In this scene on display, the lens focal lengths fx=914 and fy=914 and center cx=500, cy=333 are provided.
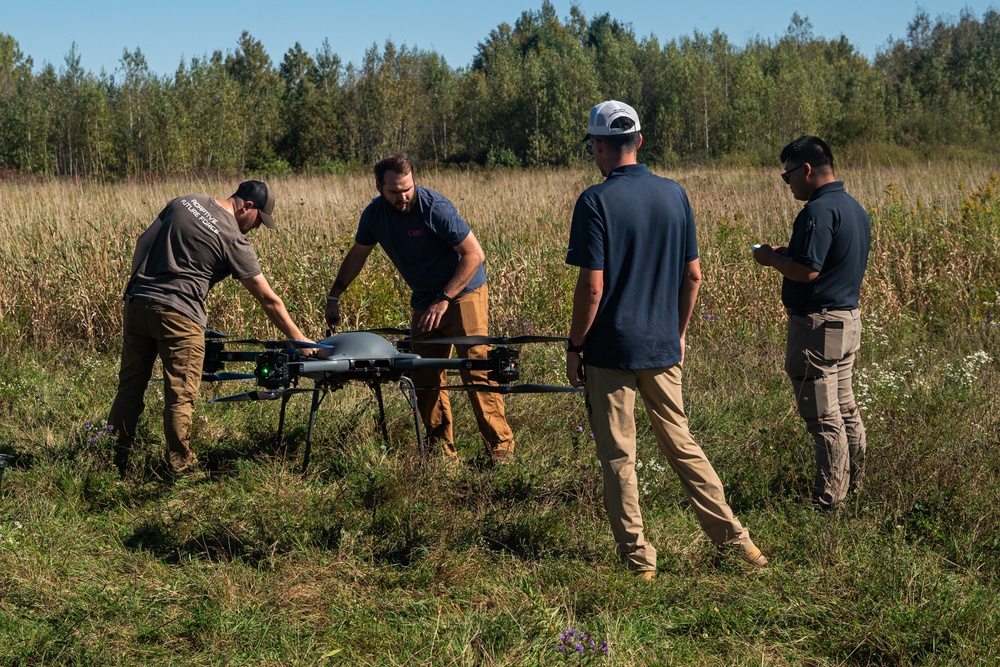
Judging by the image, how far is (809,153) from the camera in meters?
4.66

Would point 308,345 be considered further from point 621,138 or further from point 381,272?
point 381,272

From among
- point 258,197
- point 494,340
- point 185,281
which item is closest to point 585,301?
point 494,340

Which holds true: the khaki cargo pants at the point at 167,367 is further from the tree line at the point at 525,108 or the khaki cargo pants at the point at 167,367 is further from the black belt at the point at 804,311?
the tree line at the point at 525,108

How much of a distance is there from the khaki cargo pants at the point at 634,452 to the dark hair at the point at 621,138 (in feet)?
3.05

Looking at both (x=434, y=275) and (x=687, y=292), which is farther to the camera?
(x=434, y=275)

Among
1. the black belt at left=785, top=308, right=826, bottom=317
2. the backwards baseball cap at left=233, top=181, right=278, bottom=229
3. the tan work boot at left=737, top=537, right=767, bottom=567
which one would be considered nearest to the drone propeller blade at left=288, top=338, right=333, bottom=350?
the backwards baseball cap at left=233, top=181, right=278, bottom=229

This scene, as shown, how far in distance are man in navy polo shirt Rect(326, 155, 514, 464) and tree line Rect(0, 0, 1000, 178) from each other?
25.1 metres

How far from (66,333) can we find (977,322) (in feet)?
27.7

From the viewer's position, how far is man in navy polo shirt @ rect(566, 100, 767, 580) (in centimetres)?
375

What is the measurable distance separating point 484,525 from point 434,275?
69.9 inches

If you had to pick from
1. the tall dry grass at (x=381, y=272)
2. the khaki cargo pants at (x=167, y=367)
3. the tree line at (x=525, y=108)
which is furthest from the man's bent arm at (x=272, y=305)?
the tree line at (x=525, y=108)

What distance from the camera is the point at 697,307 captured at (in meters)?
8.97

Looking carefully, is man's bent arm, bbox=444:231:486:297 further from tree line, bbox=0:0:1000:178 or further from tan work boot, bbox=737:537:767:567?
tree line, bbox=0:0:1000:178

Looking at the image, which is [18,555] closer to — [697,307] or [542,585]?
[542,585]
